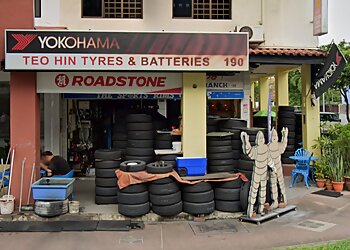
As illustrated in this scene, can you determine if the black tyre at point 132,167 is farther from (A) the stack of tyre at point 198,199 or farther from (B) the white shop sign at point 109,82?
(B) the white shop sign at point 109,82

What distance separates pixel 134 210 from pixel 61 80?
3.19m

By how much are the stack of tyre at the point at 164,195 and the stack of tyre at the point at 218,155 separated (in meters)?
1.24

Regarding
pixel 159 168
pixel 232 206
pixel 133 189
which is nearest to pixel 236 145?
pixel 232 206

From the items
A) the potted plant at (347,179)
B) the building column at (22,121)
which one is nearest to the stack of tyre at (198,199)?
the building column at (22,121)

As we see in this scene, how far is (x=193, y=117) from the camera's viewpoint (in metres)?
8.82

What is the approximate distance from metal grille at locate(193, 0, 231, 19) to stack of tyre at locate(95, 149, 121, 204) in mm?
5243

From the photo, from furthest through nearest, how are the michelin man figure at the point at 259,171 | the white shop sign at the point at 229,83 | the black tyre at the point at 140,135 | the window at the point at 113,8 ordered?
the white shop sign at the point at 229,83
the window at the point at 113,8
the black tyre at the point at 140,135
the michelin man figure at the point at 259,171

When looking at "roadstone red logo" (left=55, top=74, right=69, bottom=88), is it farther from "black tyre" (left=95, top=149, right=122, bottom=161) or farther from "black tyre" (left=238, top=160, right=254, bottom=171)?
"black tyre" (left=238, top=160, right=254, bottom=171)

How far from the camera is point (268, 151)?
836 centimetres

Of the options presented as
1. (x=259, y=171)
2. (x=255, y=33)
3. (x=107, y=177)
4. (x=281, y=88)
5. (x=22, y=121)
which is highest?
(x=255, y=33)

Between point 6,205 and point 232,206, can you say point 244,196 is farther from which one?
point 6,205

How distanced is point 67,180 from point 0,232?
1698 mm

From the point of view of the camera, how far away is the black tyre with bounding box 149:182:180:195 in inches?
320

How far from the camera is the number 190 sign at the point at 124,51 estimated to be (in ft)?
26.2
